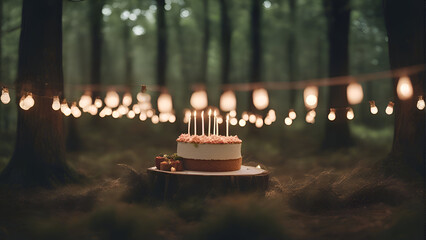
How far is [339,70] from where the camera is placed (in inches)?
712

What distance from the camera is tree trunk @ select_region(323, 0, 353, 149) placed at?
17.9 meters

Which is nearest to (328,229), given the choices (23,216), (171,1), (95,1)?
(23,216)

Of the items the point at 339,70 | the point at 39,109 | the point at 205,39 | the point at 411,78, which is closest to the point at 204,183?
the point at 39,109

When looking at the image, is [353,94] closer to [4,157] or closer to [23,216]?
[23,216]

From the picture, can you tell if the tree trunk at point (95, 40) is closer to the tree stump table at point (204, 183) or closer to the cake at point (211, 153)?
the cake at point (211, 153)

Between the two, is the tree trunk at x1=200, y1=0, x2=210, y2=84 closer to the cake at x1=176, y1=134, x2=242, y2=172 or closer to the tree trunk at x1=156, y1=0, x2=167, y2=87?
the tree trunk at x1=156, y1=0, x2=167, y2=87

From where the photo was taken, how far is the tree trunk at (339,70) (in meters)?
17.9

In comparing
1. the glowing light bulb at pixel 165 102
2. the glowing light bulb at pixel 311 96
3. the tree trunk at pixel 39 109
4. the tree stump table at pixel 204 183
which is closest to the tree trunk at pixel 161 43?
the tree trunk at pixel 39 109

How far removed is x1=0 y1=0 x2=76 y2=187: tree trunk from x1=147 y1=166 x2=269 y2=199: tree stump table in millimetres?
3556

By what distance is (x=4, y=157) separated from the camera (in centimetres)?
1777

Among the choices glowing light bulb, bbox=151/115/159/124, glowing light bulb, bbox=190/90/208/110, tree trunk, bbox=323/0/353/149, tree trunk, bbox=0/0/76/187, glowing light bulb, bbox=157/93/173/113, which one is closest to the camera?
glowing light bulb, bbox=190/90/208/110

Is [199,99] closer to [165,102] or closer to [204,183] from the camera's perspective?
[165,102]

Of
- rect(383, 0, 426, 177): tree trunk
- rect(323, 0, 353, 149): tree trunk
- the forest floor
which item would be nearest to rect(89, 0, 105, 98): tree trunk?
the forest floor

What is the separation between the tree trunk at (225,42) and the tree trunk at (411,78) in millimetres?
13650
